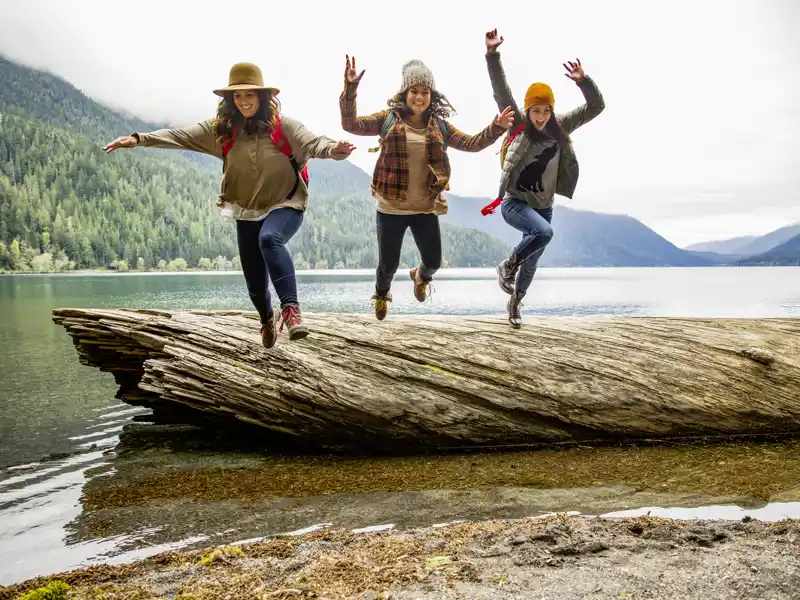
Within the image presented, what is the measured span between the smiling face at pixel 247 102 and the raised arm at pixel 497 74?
2.84 meters

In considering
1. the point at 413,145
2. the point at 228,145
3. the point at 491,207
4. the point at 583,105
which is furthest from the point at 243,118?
the point at 583,105

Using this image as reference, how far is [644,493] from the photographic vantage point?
6.72 meters

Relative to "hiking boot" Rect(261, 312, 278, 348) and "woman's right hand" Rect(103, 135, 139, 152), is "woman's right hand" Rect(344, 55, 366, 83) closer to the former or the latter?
"woman's right hand" Rect(103, 135, 139, 152)

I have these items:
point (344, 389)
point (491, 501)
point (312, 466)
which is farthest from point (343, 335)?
point (491, 501)

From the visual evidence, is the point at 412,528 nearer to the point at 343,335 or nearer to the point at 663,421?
the point at 343,335

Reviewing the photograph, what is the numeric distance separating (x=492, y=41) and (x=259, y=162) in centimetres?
316

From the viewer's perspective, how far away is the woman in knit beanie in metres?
6.49

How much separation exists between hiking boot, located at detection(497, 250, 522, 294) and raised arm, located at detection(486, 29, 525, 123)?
1.97 metres

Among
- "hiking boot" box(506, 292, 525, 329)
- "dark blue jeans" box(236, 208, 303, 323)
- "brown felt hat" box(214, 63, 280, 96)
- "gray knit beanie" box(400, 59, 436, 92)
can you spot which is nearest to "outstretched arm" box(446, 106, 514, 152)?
"gray knit beanie" box(400, 59, 436, 92)

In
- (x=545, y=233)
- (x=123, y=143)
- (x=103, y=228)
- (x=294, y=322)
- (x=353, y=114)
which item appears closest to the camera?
(x=123, y=143)

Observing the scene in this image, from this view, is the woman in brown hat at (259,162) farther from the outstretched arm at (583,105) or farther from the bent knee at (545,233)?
the outstretched arm at (583,105)

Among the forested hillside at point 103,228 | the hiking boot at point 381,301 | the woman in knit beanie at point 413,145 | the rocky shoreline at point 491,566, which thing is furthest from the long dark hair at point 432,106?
the forested hillside at point 103,228

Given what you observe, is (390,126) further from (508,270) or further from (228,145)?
(508,270)

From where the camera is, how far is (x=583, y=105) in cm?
745
